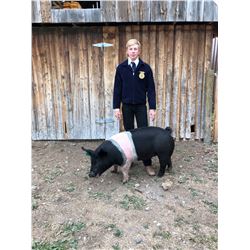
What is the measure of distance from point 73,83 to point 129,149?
2345 mm

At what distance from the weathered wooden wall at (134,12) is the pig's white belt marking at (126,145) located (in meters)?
2.14

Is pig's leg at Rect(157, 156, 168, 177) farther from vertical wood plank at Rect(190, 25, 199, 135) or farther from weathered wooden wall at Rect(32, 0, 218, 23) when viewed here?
weathered wooden wall at Rect(32, 0, 218, 23)

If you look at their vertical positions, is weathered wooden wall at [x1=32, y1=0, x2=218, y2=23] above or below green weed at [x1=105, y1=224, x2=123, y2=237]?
above

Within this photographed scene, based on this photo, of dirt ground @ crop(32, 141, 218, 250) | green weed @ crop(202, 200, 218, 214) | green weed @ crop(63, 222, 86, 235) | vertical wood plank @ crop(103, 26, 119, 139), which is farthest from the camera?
vertical wood plank @ crop(103, 26, 119, 139)

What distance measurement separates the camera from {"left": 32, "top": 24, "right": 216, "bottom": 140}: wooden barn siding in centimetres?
546

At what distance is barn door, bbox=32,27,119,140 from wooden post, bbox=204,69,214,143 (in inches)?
73.4

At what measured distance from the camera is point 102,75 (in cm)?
565

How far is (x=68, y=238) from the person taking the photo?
3074 millimetres

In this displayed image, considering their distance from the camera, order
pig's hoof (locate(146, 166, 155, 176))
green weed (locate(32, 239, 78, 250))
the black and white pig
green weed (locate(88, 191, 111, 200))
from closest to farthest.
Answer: green weed (locate(32, 239, 78, 250)) → green weed (locate(88, 191, 111, 200)) → the black and white pig → pig's hoof (locate(146, 166, 155, 176))

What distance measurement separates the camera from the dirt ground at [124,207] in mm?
3037

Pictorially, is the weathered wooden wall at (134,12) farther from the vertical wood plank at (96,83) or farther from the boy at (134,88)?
the boy at (134,88)

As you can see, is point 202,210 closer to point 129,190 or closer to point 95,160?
point 129,190

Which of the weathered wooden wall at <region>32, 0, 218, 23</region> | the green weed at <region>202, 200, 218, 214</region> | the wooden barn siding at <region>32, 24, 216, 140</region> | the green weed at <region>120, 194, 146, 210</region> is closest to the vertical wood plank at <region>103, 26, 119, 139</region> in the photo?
the wooden barn siding at <region>32, 24, 216, 140</region>
